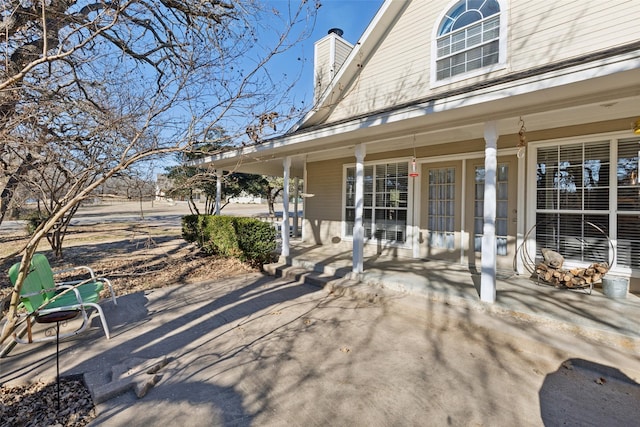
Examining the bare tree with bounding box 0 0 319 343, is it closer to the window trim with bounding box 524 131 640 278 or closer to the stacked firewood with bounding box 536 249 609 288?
the window trim with bounding box 524 131 640 278

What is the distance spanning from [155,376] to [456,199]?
19.2 ft

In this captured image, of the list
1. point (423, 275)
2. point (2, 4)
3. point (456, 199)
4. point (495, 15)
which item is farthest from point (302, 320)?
point (495, 15)

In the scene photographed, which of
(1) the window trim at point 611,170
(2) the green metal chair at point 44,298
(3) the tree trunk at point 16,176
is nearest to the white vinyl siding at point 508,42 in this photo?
(1) the window trim at point 611,170

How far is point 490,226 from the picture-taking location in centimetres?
423

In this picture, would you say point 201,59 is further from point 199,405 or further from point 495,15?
point 495,15

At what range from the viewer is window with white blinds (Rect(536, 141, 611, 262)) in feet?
15.6

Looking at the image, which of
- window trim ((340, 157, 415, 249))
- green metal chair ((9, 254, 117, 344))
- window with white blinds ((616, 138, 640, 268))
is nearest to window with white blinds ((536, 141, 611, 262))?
window with white blinds ((616, 138, 640, 268))

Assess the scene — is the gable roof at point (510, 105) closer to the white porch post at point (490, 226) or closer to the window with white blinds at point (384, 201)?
the white porch post at point (490, 226)

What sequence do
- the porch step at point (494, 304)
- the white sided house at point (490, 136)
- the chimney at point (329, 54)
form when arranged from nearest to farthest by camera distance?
the porch step at point (494, 304) → the white sided house at point (490, 136) → the chimney at point (329, 54)

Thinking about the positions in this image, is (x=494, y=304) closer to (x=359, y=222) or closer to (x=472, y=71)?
(x=359, y=222)

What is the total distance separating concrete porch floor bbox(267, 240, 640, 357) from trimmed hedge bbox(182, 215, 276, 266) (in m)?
0.50

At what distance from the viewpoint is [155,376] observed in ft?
9.20

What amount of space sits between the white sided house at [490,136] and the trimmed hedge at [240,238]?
487 millimetres

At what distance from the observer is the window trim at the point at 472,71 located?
567 centimetres
